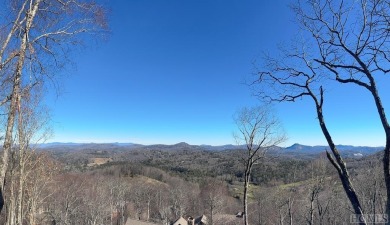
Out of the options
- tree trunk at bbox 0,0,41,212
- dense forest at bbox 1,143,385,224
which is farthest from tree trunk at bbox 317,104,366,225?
dense forest at bbox 1,143,385,224

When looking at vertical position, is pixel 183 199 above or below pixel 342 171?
below

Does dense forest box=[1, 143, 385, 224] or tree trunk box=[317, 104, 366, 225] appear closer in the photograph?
tree trunk box=[317, 104, 366, 225]

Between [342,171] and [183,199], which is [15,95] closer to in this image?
[342,171]

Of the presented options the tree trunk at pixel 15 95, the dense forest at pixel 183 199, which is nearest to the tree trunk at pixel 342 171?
the tree trunk at pixel 15 95

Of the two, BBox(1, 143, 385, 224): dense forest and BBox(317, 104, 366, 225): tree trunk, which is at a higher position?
BBox(317, 104, 366, 225): tree trunk

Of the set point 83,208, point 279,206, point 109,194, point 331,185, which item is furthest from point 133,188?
point 331,185

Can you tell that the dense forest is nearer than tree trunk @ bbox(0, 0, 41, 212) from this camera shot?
No

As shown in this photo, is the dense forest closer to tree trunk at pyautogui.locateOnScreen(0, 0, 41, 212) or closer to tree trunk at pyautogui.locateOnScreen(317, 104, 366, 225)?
tree trunk at pyautogui.locateOnScreen(0, 0, 41, 212)

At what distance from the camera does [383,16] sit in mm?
5488

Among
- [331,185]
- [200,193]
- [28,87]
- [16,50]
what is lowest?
[200,193]

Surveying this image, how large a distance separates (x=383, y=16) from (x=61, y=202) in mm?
44577


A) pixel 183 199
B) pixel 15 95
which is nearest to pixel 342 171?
pixel 15 95

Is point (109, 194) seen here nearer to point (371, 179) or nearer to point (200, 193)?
point (200, 193)

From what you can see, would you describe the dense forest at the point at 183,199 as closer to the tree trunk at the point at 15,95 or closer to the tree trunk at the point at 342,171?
the tree trunk at the point at 15,95
